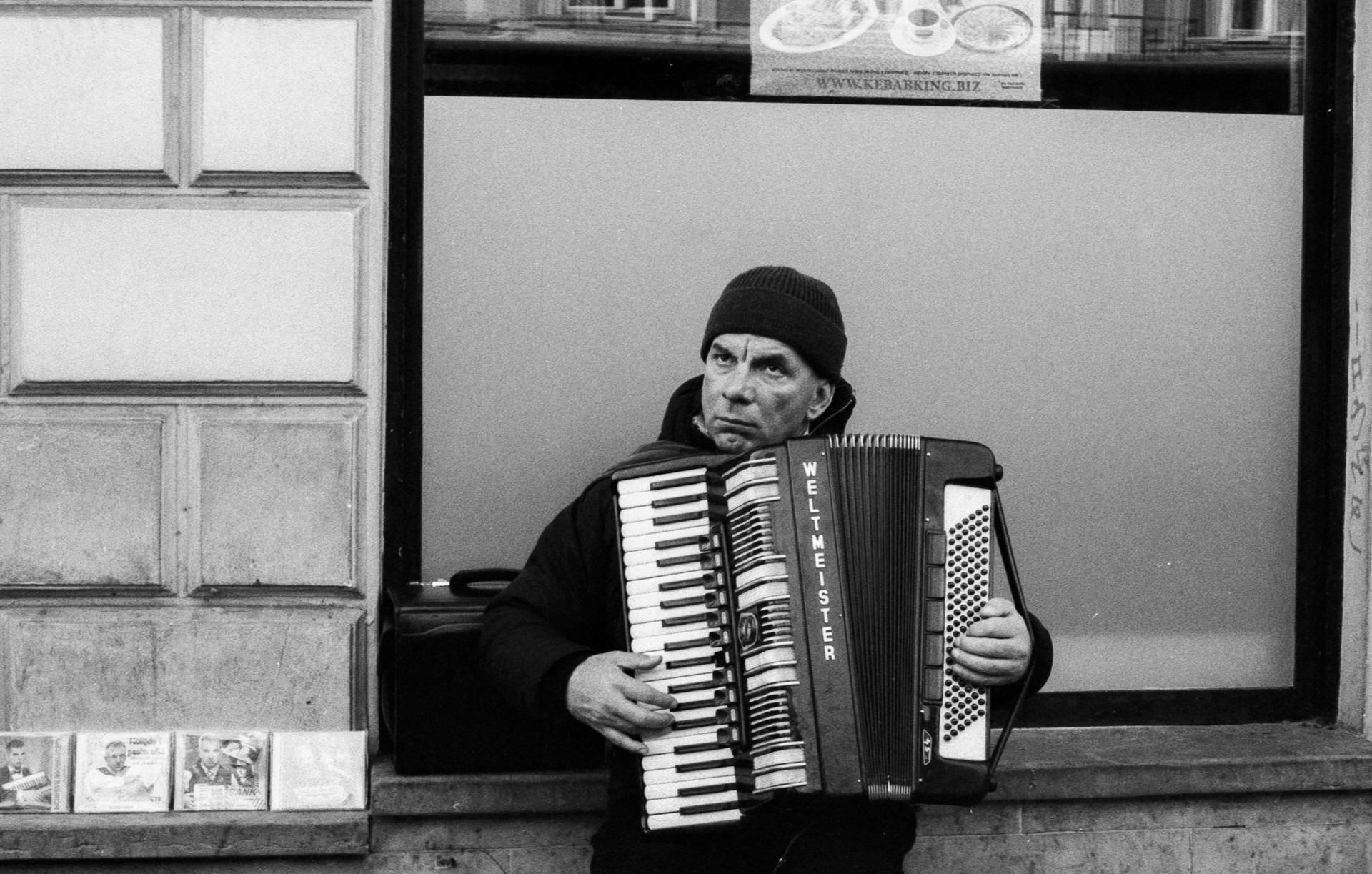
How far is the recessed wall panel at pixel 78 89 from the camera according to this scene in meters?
3.13

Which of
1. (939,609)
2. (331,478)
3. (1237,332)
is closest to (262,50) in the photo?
(331,478)

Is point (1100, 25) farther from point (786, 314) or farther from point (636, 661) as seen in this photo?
point (636, 661)

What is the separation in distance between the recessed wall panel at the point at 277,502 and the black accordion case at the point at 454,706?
203 mm

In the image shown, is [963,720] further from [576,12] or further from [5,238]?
[5,238]

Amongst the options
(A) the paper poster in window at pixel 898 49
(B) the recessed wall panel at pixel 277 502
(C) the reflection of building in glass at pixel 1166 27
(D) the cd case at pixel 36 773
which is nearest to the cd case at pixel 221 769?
(D) the cd case at pixel 36 773

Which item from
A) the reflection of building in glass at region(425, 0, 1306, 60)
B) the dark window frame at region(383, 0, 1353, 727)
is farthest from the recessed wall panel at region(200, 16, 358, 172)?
the reflection of building in glass at region(425, 0, 1306, 60)

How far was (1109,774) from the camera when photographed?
10.8ft

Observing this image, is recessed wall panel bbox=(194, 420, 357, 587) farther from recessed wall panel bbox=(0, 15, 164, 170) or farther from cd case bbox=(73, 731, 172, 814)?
recessed wall panel bbox=(0, 15, 164, 170)

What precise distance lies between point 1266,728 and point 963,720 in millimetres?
1655

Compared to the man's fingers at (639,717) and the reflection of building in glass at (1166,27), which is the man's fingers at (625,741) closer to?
the man's fingers at (639,717)

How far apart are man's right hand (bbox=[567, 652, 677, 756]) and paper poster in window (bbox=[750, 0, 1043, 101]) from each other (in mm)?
1729

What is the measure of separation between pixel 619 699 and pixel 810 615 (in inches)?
14.0

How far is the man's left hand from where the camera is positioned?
2.39 metres

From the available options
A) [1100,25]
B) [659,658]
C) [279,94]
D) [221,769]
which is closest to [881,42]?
[1100,25]
